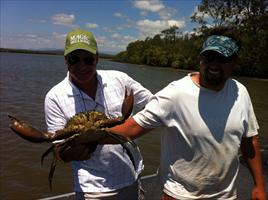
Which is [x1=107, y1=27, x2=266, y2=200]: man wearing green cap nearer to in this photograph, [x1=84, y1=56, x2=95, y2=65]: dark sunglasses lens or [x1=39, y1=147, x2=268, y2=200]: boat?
[x1=84, y1=56, x2=95, y2=65]: dark sunglasses lens

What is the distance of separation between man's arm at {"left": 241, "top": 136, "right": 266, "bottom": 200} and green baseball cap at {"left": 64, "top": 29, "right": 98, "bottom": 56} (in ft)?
5.28

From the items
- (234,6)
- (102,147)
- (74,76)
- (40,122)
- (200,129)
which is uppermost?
(234,6)

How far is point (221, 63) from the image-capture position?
10.2ft

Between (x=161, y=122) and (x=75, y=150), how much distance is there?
2.47ft

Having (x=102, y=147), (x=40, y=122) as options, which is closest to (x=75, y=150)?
(x=102, y=147)

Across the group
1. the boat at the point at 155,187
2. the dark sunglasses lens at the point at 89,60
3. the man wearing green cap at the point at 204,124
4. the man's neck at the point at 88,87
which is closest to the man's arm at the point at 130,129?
the man wearing green cap at the point at 204,124

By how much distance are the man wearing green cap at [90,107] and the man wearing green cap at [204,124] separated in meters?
0.46

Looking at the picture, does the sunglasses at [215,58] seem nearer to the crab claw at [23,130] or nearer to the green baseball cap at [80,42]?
the green baseball cap at [80,42]

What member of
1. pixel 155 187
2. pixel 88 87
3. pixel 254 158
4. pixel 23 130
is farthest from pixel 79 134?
pixel 155 187

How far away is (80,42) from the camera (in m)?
3.56

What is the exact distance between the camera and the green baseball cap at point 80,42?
3.56 m

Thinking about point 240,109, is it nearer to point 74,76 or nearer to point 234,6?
point 74,76

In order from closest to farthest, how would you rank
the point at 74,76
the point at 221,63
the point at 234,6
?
the point at 221,63 → the point at 74,76 → the point at 234,6

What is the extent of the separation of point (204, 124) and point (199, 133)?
83 mm
